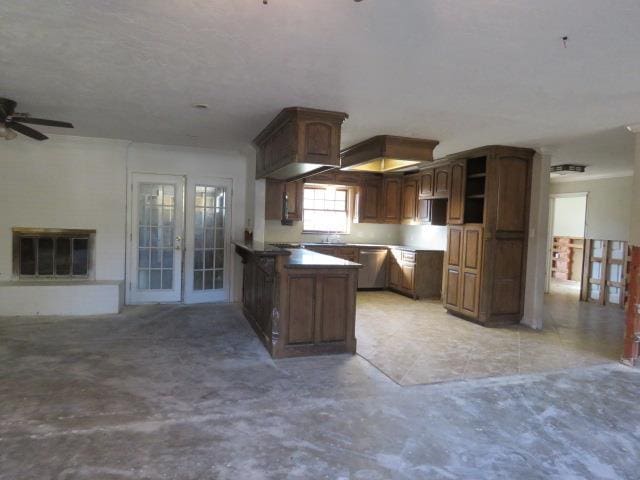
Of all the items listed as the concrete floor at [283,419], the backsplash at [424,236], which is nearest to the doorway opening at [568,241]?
the backsplash at [424,236]

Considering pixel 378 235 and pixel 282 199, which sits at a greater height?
pixel 282 199

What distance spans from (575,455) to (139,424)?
104 inches

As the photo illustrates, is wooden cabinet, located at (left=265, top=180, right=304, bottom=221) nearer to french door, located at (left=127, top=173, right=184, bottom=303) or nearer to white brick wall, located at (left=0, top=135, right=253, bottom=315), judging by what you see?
white brick wall, located at (left=0, top=135, right=253, bottom=315)

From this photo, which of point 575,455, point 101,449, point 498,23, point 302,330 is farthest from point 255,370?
point 498,23

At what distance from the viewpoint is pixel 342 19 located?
83.2 inches

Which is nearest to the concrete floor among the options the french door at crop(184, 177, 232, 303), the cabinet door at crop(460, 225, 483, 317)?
the cabinet door at crop(460, 225, 483, 317)

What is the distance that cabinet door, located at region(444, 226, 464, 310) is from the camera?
5824mm

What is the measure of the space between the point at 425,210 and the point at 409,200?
0.58 meters

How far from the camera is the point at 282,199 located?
6836mm

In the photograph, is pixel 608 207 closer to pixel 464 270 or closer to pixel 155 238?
pixel 464 270

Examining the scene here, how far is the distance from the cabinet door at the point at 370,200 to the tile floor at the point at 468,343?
192 centimetres

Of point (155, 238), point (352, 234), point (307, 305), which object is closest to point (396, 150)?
point (307, 305)

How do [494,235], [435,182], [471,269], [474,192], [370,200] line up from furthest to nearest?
[370,200], [435,182], [474,192], [471,269], [494,235]

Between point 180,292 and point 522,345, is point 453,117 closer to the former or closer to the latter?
point 522,345
